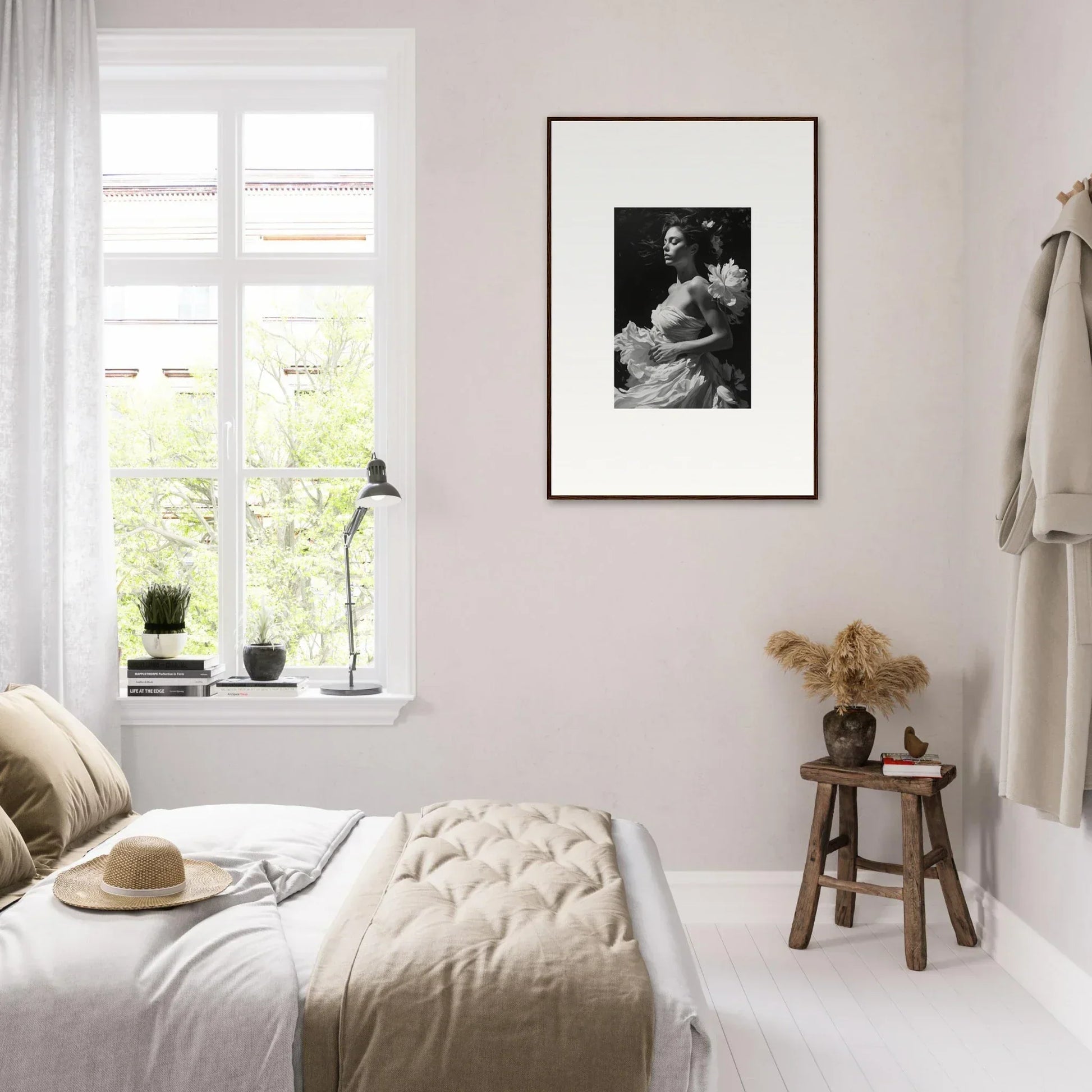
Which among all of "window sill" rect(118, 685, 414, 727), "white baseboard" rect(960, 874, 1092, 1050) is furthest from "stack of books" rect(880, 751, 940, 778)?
"window sill" rect(118, 685, 414, 727)

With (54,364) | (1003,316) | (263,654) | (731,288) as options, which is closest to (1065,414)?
(1003,316)

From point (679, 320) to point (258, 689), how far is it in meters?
1.71

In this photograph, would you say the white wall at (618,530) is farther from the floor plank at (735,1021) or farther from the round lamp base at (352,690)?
the floor plank at (735,1021)

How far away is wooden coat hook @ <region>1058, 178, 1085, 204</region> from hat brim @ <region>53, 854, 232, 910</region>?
2.27 metres

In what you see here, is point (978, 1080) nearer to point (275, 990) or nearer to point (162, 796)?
point (275, 990)

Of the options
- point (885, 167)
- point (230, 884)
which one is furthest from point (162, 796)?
point (885, 167)

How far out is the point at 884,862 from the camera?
116 inches

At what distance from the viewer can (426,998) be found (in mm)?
1429

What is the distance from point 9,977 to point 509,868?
33.4 inches

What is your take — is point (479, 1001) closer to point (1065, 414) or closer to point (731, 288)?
point (1065, 414)

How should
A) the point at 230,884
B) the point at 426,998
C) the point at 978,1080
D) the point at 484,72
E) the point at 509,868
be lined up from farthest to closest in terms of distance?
the point at 484,72 → the point at 978,1080 → the point at 509,868 → the point at 230,884 → the point at 426,998

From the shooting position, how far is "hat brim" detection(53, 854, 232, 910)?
5.31 ft

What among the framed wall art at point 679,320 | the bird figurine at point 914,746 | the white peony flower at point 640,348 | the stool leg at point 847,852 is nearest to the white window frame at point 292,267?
the framed wall art at point 679,320

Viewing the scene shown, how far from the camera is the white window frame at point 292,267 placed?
3066 mm
